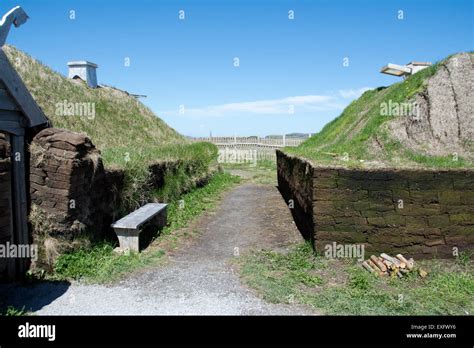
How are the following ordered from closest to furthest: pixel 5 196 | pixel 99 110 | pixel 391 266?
1. pixel 5 196
2. pixel 391 266
3. pixel 99 110

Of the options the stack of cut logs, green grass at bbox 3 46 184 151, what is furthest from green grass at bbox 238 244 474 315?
green grass at bbox 3 46 184 151

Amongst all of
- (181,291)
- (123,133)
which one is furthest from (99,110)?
(181,291)

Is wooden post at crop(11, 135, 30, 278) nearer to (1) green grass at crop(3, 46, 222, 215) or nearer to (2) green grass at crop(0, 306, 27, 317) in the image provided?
(2) green grass at crop(0, 306, 27, 317)

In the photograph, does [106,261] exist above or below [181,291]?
above

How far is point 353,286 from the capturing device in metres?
5.25

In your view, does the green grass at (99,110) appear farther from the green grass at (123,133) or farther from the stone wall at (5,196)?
the stone wall at (5,196)

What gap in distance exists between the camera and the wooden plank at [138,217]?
21.5 feet

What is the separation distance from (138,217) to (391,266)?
463 centimetres

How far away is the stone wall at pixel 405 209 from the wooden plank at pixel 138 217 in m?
3.35

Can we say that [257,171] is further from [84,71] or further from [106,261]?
[106,261]

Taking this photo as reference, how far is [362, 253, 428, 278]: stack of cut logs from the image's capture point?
5.65 metres

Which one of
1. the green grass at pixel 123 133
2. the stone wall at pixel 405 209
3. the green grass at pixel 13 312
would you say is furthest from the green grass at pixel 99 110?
the stone wall at pixel 405 209
